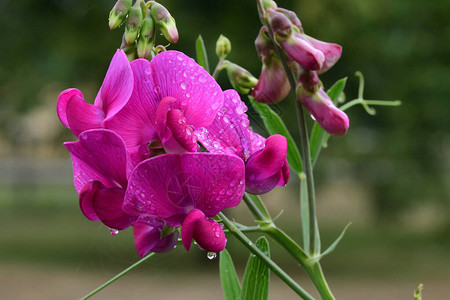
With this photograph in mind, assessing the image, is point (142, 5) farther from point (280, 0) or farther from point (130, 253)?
point (130, 253)

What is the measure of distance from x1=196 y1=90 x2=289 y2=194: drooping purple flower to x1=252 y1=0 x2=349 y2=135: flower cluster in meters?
0.11

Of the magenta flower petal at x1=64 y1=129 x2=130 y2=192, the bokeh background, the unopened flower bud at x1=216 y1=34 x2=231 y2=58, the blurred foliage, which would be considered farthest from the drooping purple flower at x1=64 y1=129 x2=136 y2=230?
the blurred foliage

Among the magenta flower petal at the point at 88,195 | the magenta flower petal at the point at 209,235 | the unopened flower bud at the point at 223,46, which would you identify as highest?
the unopened flower bud at the point at 223,46

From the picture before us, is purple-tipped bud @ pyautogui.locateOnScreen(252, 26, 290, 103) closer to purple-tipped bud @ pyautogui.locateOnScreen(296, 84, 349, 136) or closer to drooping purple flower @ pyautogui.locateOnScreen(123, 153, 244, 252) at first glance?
purple-tipped bud @ pyautogui.locateOnScreen(296, 84, 349, 136)

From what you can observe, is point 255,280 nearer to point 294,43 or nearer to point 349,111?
point 294,43

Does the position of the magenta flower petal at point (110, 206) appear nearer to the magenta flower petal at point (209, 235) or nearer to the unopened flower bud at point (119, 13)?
the magenta flower petal at point (209, 235)

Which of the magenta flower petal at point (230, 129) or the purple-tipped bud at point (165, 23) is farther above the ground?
the purple-tipped bud at point (165, 23)

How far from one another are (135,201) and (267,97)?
0.25m

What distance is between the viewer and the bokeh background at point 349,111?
6746mm

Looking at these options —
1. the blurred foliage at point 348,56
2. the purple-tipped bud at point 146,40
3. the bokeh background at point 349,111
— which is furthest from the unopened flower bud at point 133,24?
the blurred foliage at point 348,56

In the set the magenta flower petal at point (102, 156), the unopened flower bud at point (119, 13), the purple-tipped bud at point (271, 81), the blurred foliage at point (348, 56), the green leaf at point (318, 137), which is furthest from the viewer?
the blurred foliage at point (348, 56)

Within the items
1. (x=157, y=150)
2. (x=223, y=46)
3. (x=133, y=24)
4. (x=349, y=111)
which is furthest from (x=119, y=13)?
(x=349, y=111)

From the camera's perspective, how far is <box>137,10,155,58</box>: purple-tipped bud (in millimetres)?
525

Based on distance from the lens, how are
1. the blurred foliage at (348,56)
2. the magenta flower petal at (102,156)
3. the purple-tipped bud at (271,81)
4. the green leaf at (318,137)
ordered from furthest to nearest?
the blurred foliage at (348,56)
the green leaf at (318,137)
the purple-tipped bud at (271,81)
the magenta flower petal at (102,156)
